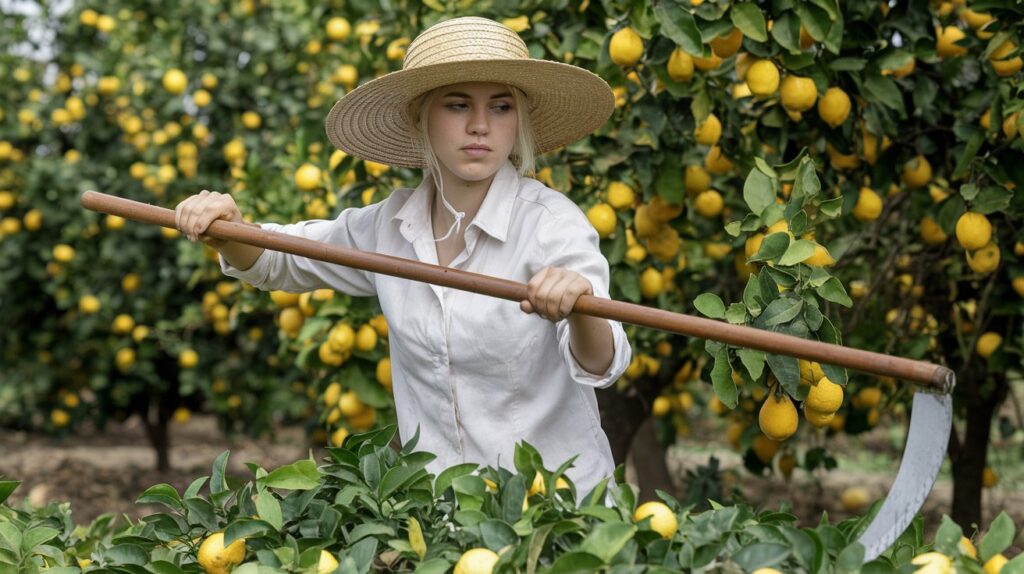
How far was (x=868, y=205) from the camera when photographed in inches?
115

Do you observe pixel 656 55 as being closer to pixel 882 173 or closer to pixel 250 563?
pixel 882 173

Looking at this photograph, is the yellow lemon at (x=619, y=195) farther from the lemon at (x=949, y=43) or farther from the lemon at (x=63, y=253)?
the lemon at (x=63, y=253)

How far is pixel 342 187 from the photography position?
Result: 3.48 metres

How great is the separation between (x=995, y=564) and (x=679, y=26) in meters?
1.27

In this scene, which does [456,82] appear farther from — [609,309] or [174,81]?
[174,81]

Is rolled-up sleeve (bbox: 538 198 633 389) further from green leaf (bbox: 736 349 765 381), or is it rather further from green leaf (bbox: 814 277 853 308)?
green leaf (bbox: 814 277 853 308)

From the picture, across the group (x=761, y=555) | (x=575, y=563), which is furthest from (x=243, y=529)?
(x=761, y=555)

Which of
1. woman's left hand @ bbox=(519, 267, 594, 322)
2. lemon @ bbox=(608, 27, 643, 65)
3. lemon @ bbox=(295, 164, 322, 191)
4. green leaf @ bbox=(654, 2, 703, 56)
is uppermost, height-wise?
green leaf @ bbox=(654, 2, 703, 56)

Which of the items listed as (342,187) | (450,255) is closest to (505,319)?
(450,255)

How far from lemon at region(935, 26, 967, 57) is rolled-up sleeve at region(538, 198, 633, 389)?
52.0 inches

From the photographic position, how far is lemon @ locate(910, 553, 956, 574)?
62.7 inches

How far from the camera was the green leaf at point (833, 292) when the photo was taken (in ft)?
6.37

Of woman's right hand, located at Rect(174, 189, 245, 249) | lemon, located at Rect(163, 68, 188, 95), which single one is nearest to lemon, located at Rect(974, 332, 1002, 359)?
woman's right hand, located at Rect(174, 189, 245, 249)

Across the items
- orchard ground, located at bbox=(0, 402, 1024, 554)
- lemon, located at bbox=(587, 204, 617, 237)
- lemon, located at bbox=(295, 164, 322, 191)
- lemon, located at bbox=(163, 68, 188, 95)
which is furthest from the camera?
lemon, located at bbox=(163, 68, 188, 95)
